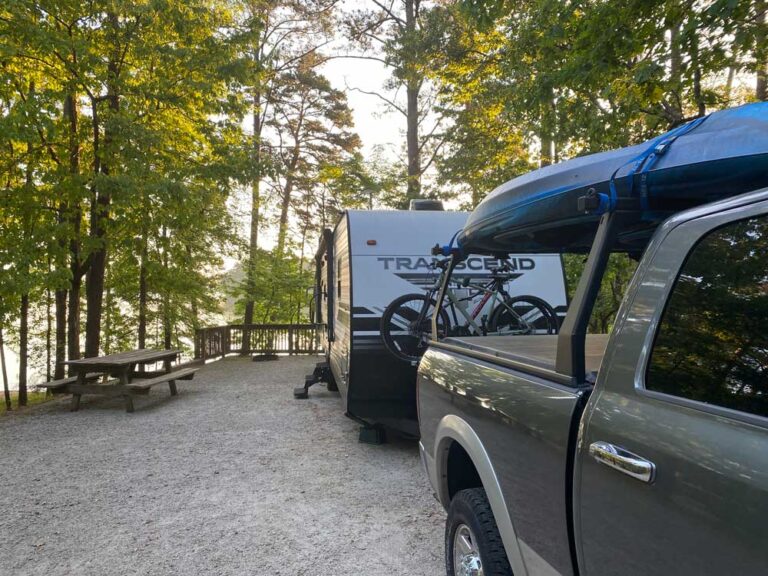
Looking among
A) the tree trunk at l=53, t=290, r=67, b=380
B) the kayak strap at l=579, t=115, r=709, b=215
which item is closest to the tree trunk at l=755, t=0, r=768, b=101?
the kayak strap at l=579, t=115, r=709, b=215

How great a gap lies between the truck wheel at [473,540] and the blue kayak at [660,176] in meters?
1.23

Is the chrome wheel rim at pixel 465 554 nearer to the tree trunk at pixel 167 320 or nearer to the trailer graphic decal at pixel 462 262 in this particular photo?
the trailer graphic decal at pixel 462 262

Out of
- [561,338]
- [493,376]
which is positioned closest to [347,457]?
[493,376]

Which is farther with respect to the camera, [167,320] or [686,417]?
[167,320]

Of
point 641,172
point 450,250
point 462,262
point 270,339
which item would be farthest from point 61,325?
point 641,172

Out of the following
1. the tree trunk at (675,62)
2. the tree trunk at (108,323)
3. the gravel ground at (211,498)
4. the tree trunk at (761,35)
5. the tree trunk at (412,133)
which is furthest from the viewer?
the tree trunk at (412,133)

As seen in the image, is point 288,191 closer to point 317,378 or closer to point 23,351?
point 23,351

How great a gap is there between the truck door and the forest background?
321cm

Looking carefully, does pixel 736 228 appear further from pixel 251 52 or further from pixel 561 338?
pixel 251 52

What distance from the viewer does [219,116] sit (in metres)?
11.3

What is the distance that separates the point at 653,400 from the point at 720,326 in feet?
0.79

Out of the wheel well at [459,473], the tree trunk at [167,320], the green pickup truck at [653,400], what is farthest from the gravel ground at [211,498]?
the tree trunk at [167,320]

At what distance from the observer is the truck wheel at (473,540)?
208 centimetres

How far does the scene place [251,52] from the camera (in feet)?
36.6
